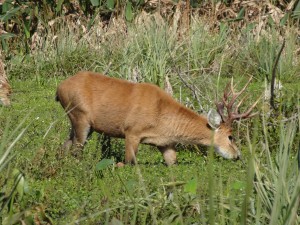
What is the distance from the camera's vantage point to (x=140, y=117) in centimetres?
1145

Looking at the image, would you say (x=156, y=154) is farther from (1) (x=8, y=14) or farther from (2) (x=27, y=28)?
(2) (x=27, y=28)

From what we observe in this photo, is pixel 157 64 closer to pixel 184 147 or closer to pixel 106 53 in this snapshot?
pixel 106 53

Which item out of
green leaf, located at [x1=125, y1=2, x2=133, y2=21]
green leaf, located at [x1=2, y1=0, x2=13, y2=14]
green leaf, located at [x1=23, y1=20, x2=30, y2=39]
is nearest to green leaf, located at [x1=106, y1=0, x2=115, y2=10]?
green leaf, located at [x1=125, y1=2, x2=133, y2=21]

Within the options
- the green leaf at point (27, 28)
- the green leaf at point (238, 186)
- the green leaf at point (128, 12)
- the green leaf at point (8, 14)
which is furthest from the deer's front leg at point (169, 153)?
the green leaf at point (27, 28)

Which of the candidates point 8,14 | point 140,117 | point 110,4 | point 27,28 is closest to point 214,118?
point 140,117

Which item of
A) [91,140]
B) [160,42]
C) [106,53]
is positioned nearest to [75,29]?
[106,53]

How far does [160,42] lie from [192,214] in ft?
32.4

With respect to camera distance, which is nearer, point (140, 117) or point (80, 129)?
point (140, 117)

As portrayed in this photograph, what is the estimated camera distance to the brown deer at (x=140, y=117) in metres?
11.4

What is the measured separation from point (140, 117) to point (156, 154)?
1.14 meters

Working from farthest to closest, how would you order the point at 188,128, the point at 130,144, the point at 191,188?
the point at 188,128 < the point at 130,144 < the point at 191,188

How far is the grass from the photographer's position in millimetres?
5762

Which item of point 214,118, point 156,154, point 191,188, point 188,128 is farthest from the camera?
point 156,154

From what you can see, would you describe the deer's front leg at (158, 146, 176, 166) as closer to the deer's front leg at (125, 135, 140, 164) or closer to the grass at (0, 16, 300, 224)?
the grass at (0, 16, 300, 224)
